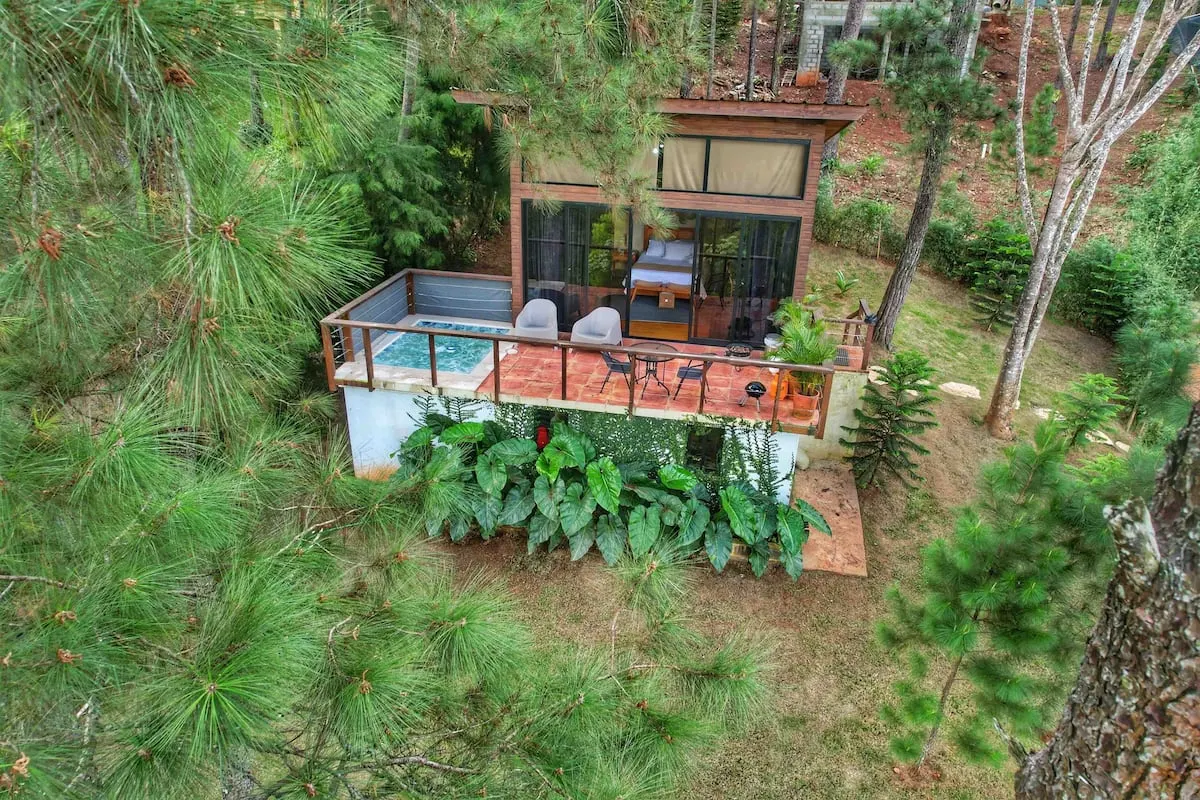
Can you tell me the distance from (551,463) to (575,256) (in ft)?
9.85

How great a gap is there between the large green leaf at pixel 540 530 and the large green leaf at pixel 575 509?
0.13 meters

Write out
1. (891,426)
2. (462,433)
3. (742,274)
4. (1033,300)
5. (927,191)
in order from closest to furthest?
(462,433)
(891,426)
(742,274)
(1033,300)
(927,191)

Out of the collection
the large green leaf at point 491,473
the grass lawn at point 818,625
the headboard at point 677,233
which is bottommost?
the grass lawn at point 818,625

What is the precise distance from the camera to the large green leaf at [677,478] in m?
7.07

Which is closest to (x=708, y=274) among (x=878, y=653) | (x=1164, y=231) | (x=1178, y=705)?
(x=878, y=653)

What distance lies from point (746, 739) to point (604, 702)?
3.18 meters

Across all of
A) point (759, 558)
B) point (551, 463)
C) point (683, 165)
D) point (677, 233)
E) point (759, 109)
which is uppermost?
point (759, 109)

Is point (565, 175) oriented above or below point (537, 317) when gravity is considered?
above

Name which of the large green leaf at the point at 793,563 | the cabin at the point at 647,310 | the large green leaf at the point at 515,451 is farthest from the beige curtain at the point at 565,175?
the large green leaf at the point at 793,563

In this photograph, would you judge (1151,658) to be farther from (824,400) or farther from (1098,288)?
(1098,288)

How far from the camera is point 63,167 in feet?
6.56

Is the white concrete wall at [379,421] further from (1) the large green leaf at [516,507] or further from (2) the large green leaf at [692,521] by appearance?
(2) the large green leaf at [692,521]

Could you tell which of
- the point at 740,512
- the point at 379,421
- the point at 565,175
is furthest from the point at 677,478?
the point at 565,175

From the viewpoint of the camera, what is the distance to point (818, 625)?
6.40 meters
